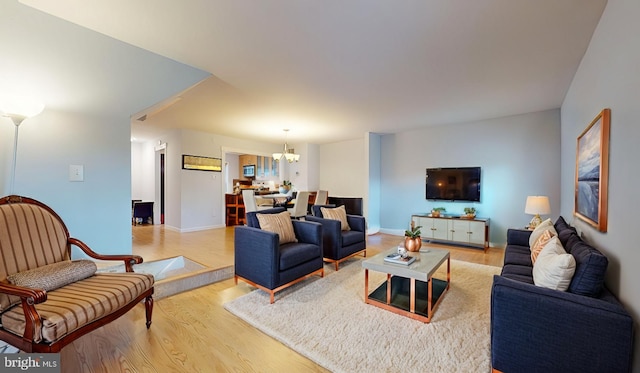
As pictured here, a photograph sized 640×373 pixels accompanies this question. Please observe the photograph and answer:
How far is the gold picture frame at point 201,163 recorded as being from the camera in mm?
5676

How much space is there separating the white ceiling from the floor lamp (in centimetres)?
72

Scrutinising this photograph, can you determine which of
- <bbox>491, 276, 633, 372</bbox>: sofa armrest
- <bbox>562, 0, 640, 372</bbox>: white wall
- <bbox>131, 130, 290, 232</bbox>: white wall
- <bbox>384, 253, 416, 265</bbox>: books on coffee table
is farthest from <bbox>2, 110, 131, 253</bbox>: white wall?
<bbox>562, 0, 640, 372</bbox>: white wall

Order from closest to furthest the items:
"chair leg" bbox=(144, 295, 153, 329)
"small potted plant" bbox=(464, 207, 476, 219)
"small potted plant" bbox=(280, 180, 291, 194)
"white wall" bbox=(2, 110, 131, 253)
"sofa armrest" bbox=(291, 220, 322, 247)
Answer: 1. "white wall" bbox=(2, 110, 131, 253)
2. "chair leg" bbox=(144, 295, 153, 329)
3. "sofa armrest" bbox=(291, 220, 322, 247)
4. "small potted plant" bbox=(464, 207, 476, 219)
5. "small potted plant" bbox=(280, 180, 291, 194)

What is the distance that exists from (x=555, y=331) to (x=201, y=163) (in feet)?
20.4

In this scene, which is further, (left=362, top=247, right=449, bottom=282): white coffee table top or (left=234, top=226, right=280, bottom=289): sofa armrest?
(left=234, top=226, right=280, bottom=289): sofa armrest

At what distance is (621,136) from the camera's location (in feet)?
4.78

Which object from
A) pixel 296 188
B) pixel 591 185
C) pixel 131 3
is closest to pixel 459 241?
A: pixel 591 185

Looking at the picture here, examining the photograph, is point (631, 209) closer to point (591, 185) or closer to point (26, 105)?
point (591, 185)

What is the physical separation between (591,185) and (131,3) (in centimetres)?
367

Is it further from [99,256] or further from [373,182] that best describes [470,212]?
[99,256]

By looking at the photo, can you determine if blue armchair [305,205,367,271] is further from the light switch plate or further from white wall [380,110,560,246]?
the light switch plate

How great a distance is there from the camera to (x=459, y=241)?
15.5ft

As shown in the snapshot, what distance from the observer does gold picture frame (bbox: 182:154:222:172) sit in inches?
223

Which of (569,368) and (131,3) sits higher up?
(131,3)
